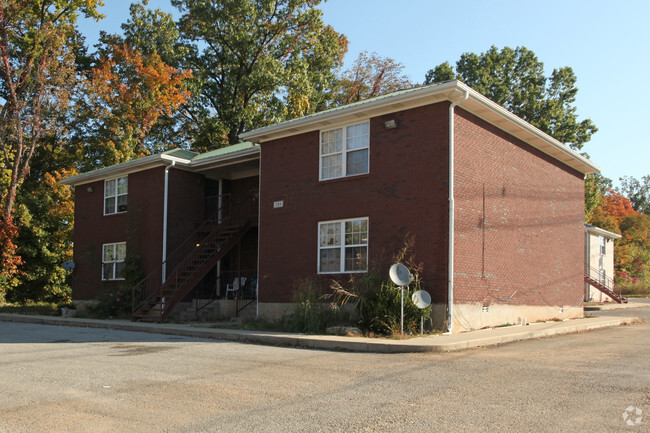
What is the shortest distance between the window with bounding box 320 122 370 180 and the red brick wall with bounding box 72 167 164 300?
7.83 metres

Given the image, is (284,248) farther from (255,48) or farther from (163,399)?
(255,48)

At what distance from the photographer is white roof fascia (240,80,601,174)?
51.3ft

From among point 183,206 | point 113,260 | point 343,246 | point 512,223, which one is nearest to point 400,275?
point 343,246

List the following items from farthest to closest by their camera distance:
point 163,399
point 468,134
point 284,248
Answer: point 284,248 → point 468,134 → point 163,399

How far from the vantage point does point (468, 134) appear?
16547mm

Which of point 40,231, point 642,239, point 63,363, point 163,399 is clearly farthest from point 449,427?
point 642,239

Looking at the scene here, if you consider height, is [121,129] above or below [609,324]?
above

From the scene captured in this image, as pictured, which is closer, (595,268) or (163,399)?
(163,399)

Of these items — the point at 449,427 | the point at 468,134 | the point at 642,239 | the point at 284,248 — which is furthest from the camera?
the point at 642,239

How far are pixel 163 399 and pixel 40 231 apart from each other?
2941 cm

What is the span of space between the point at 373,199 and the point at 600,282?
27.0 metres

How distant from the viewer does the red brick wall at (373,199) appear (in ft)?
51.5

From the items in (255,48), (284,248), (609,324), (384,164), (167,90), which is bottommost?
(609,324)

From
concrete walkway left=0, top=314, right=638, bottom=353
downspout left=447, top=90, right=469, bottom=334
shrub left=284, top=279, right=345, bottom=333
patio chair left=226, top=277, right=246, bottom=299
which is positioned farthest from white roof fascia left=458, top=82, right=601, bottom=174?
patio chair left=226, top=277, right=246, bottom=299
